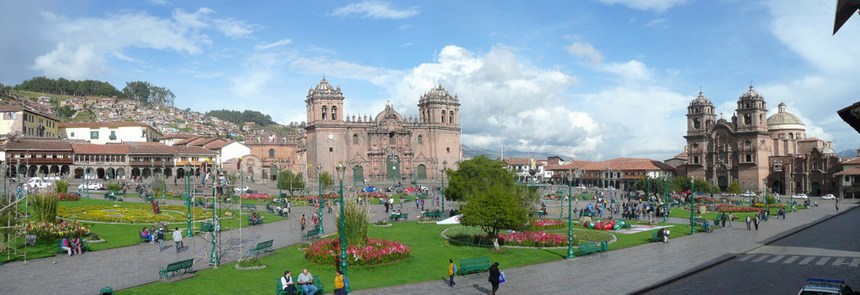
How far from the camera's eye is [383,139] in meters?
79.7

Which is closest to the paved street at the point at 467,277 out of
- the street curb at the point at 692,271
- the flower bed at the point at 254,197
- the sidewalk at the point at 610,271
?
the sidewalk at the point at 610,271

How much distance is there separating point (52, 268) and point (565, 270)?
16417 mm

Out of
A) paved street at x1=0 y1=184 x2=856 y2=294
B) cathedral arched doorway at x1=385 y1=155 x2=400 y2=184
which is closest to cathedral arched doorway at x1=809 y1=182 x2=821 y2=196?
cathedral arched doorway at x1=385 y1=155 x2=400 y2=184

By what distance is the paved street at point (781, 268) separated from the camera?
54.2ft

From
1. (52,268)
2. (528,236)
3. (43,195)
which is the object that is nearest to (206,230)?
(43,195)

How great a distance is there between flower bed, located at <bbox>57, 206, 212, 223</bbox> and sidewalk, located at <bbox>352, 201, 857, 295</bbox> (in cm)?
1866

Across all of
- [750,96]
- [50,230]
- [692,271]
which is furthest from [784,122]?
[50,230]

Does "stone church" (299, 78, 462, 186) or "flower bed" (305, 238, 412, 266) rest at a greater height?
"stone church" (299, 78, 462, 186)

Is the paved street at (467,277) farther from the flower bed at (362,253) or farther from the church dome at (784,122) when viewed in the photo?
the church dome at (784,122)

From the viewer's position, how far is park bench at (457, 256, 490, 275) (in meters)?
18.8

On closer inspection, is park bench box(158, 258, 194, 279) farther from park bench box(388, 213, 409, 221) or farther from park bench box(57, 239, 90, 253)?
park bench box(388, 213, 409, 221)

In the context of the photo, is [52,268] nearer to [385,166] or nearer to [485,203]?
[485,203]

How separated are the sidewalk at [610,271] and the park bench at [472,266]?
22 cm

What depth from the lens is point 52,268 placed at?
1862 centimetres
